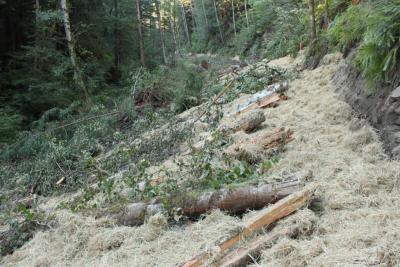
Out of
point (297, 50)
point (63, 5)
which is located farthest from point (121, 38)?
point (297, 50)

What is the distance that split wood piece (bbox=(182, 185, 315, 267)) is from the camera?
3.55m

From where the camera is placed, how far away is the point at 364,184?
4168 millimetres

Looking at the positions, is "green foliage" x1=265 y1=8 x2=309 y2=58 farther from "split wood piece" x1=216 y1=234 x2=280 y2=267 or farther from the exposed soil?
"split wood piece" x1=216 y1=234 x2=280 y2=267

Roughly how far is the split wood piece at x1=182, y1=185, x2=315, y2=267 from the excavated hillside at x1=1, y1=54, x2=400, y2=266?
0.07 m

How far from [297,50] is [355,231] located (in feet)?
36.3

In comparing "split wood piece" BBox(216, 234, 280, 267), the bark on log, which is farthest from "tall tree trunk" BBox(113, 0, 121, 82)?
"split wood piece" BBox(216, 234, 280, 267)

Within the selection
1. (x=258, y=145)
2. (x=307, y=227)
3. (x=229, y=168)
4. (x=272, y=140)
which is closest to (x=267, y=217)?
(x=307, y=227)

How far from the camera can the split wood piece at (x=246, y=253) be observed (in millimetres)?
→ 3387

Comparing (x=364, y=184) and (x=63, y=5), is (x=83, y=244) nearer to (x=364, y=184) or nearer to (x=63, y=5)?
(x=364, y=184)

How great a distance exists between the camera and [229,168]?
562 cm

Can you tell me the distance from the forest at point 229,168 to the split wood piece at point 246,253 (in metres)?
0.01

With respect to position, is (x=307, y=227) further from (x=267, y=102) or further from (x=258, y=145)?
(x=267, y=102)

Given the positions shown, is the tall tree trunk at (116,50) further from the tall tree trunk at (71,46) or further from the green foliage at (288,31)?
the green foliage at (288,31)

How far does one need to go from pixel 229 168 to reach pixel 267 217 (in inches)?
72.1
